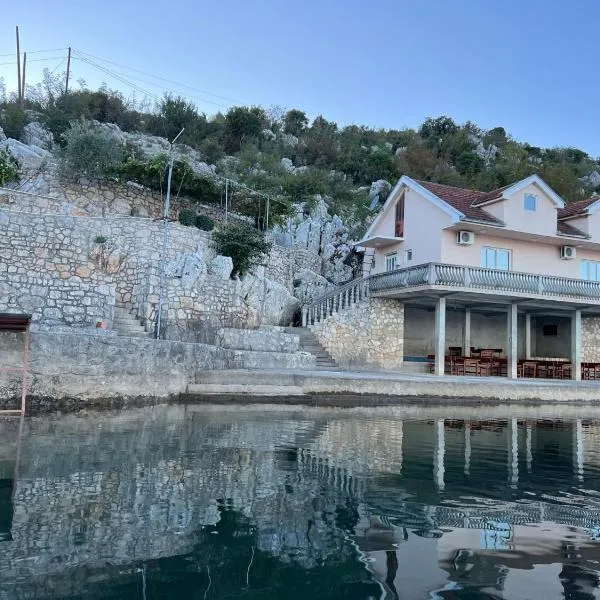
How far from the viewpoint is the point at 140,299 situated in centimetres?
2000

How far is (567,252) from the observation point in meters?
27.8

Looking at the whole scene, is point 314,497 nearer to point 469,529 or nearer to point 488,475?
point 469,529

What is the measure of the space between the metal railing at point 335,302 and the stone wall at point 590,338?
42.7 ft

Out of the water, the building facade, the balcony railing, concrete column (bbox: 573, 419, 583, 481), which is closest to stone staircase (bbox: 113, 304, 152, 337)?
the water

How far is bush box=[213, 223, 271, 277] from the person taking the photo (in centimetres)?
2242

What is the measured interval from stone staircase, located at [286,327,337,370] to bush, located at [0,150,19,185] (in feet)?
44.2

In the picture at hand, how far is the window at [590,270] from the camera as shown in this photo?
28577 mm

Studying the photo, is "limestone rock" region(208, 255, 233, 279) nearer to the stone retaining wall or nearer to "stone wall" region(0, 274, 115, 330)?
the stone retaining wall

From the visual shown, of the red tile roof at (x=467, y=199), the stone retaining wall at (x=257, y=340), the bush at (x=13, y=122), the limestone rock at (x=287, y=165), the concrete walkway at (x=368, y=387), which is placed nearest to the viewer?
the concrete walkway at (x=368, y=387)

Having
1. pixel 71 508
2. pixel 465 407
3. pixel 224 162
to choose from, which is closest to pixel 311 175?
pixel 224 162

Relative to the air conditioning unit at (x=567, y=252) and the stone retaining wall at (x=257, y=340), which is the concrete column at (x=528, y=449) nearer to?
the stone retaining wall at (x=257, y=340)

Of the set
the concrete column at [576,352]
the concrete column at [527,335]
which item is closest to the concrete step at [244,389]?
the concrete column at [576,352]

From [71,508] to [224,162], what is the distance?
3996 centimetres

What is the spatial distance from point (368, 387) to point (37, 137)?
97.4 ft
